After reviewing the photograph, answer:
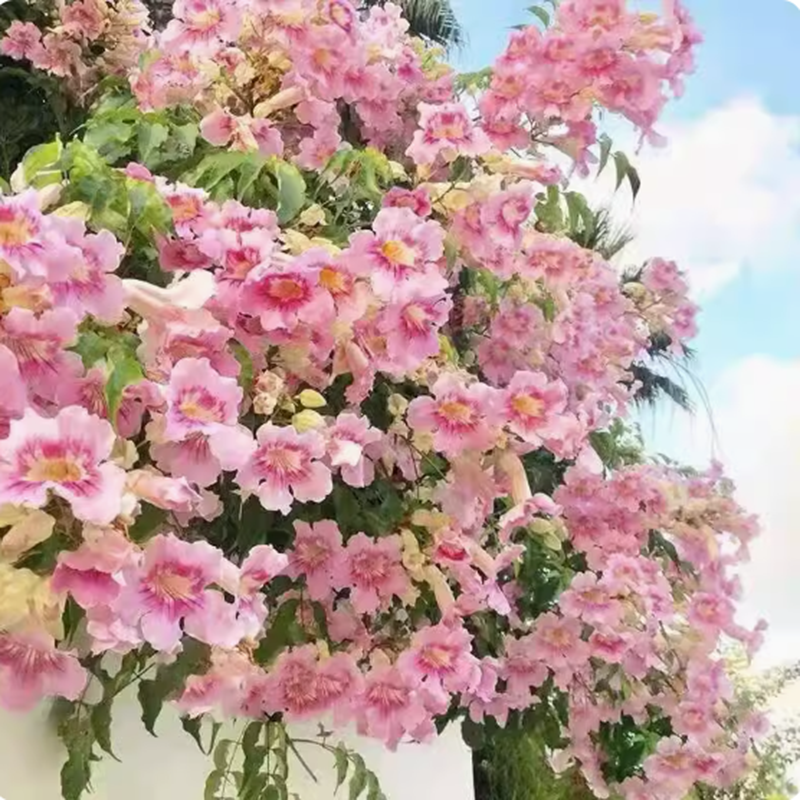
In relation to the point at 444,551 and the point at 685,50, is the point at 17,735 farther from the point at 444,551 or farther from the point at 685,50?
the point at 685,50

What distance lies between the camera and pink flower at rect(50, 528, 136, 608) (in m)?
0.49

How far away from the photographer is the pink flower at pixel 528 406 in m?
0.77

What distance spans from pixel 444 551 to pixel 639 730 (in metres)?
0.49

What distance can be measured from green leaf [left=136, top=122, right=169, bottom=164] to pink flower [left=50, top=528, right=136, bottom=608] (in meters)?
0.43

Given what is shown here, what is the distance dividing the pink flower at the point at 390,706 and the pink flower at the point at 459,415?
0.57 ft

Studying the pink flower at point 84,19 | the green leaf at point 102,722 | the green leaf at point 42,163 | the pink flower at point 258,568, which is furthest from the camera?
the pink flower at point 84,19

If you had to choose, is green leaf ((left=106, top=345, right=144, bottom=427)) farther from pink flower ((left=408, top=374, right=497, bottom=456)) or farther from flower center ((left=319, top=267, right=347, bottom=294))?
pink flower ((left=408, top=374, right=497, bottom=456))

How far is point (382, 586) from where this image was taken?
845 mm

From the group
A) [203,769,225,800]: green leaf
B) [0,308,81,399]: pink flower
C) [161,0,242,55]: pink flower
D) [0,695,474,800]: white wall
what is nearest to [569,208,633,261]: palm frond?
[0,695,474,800]: white wall

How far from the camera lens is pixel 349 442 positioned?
71 cm

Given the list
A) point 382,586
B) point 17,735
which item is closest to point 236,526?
point 382,586

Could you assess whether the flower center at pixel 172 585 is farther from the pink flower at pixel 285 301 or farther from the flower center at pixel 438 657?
the flower center at pixel 438 657

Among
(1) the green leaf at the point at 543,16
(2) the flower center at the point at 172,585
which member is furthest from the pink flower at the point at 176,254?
(1) the green leaf at the point at 543,16

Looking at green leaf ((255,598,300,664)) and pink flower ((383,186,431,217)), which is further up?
pink flower ((383,186,431,217))
